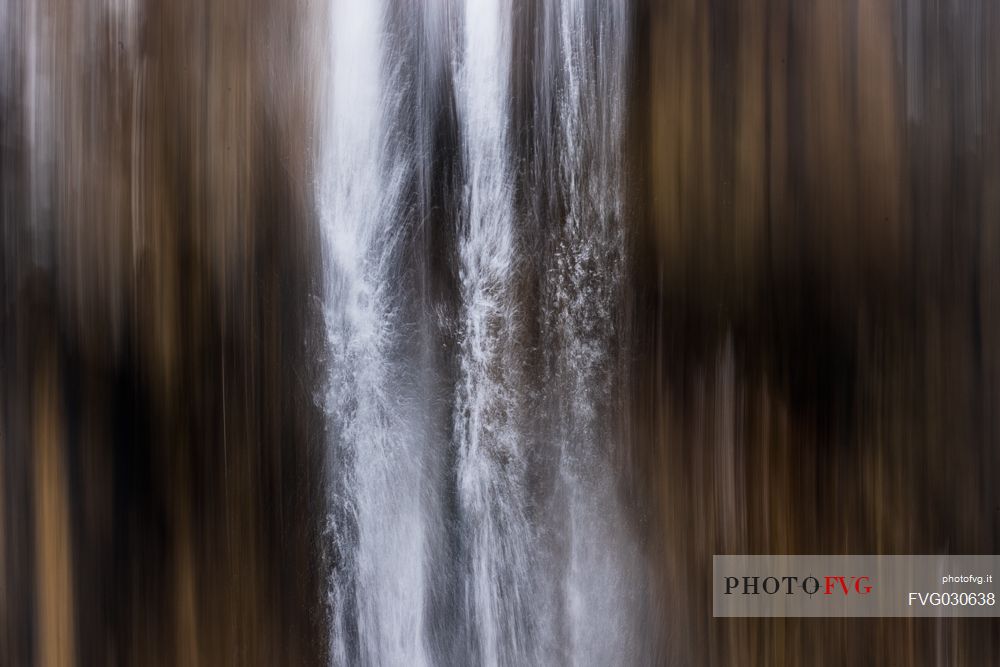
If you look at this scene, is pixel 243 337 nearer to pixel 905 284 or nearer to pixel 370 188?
pixel 370 188

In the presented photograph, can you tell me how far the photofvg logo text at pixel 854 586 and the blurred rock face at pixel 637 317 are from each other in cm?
1

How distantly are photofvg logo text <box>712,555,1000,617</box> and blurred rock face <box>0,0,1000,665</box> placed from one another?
0.01 m

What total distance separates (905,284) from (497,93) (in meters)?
0.36

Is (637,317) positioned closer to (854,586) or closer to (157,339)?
(854,586)

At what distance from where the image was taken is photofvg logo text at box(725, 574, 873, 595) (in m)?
0.42

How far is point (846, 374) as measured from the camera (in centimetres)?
42

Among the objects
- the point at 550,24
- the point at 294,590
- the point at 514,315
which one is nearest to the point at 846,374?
the point at 514,315

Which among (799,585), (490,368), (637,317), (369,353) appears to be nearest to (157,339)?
(369,353)

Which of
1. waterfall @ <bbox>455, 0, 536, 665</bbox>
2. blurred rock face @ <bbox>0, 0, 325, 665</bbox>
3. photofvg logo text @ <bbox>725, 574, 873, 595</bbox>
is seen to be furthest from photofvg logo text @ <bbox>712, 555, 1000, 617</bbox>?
blurred rock face @ <bbox>0, 0, 325, 665</bbox>

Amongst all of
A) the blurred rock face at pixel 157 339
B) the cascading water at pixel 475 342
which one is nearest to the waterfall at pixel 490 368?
the cascading water at pixel 475 342

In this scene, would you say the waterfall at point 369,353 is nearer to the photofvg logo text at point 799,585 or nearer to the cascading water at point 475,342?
the cascading water at point 475,342

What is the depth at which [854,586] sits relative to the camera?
1.36ft

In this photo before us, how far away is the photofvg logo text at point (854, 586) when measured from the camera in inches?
16.1

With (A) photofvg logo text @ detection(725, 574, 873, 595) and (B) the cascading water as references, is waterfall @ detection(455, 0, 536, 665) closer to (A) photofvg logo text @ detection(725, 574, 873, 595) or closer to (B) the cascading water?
(B) the cascading water
